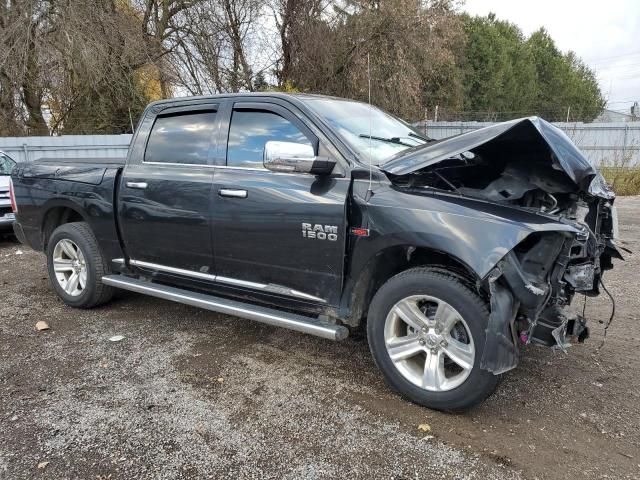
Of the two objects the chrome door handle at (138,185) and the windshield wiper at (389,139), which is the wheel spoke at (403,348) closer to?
the windshield wiper at (389,139)

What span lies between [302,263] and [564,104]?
51645 mm

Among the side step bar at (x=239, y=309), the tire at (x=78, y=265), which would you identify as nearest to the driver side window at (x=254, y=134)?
the side step bar at (x=239, y=309)

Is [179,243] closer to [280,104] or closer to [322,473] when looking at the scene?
[280,104]

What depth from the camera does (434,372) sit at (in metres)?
3.04

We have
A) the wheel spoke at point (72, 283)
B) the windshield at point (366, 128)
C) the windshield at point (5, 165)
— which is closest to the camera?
the windshield at point (366, 128)

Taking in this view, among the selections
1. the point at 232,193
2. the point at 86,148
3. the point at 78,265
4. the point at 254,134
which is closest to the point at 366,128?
the point at 254,134

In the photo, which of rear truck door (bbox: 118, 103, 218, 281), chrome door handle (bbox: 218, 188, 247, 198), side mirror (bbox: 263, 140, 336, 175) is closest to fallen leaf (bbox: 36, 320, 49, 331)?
rear truck door (bbox: 118, 103, 218, 281)

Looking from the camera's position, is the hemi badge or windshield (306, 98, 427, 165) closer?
the hemi badge

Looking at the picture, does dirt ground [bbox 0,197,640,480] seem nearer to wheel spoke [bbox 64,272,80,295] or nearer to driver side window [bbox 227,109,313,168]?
wheel spoke [bbox 64,272,80,295]

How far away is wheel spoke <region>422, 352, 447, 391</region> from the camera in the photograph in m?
3.02

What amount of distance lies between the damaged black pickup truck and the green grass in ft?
36.0

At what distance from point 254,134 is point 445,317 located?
1919mm

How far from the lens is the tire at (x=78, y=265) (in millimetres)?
4695

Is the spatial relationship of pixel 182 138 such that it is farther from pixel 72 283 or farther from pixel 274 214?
pixel 72 283
